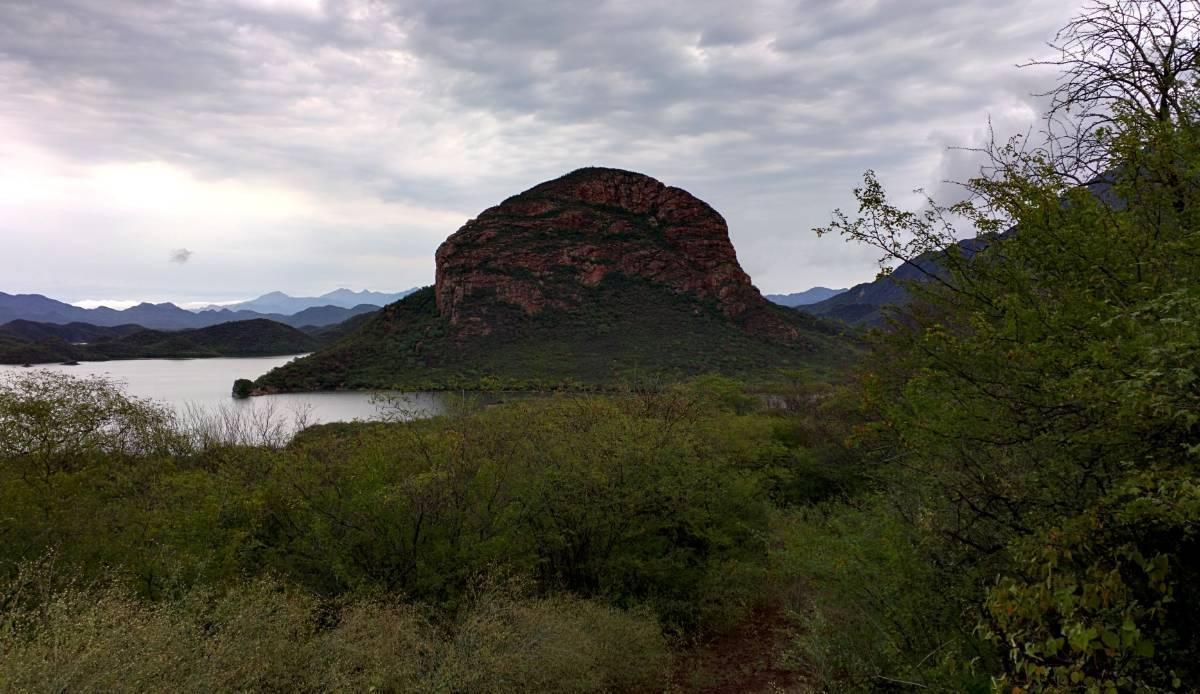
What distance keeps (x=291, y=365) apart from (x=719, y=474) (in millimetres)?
73695

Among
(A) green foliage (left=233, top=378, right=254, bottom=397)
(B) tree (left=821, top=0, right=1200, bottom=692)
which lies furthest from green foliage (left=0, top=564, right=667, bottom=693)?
(A) green foliage (left=233, top=378, right=254, bottom=397)

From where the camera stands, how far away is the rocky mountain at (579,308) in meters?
70.8

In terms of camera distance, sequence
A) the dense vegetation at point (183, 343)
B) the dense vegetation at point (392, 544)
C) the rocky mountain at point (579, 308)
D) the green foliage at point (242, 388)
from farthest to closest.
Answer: the dense vegetation at point (183, 343), the rocky mountain at point (579, 308), the green foliage at point (242, 388), the dense vegetation at point (392, 544)

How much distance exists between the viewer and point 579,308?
281 feet

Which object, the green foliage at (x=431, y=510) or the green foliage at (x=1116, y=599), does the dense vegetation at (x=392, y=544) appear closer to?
the green foliage at (x=431, y=510)


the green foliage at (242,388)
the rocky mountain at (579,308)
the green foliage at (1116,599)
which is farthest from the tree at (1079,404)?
the green foliage at (242,388)

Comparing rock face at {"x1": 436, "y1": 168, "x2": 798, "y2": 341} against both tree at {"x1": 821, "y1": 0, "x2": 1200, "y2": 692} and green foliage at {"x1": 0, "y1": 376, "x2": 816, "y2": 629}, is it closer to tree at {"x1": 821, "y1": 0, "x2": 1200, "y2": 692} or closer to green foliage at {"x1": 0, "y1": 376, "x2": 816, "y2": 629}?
green foliage at {"x1": 0, "y1": 376, "x2": 816, "y2": 629}

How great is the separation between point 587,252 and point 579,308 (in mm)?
13312

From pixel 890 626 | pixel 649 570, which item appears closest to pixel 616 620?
pixel 649 570

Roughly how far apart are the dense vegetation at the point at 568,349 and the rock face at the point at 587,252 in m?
2.53

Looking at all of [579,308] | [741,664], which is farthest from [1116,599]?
[579,308]

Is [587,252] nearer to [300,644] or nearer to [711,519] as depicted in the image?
[711,519]

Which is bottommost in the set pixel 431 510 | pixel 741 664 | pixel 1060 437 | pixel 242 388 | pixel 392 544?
pixel 741 664

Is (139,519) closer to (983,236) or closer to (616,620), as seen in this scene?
(616,620)
